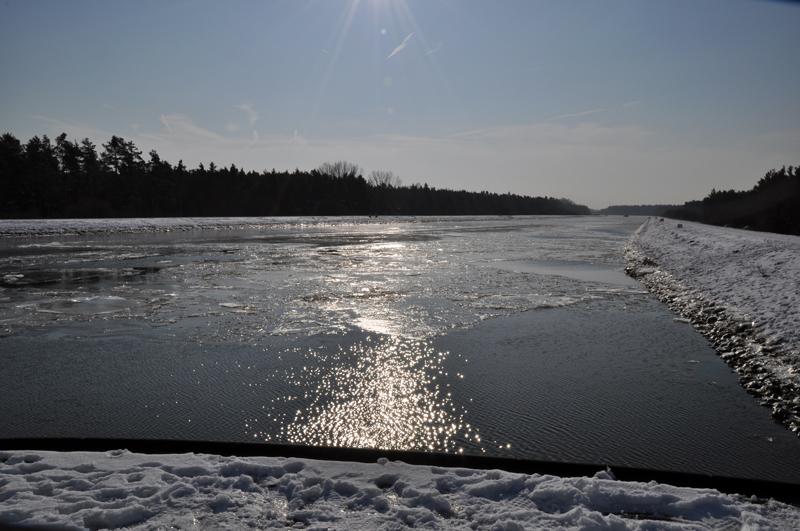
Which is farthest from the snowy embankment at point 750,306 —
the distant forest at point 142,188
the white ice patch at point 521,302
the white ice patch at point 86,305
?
the distant forest at point 142,188

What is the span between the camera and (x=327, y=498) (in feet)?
11.0

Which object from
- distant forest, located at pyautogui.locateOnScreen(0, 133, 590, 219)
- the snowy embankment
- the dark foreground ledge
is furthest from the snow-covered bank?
distant forest, located at pyautogui.locateOnScreen(0, 133, 590, 219)

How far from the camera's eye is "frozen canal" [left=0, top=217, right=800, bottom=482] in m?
4.42

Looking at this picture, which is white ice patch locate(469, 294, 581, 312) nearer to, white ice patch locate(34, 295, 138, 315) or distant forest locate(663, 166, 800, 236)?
white ice patch locate(34, 295, 138, 315)

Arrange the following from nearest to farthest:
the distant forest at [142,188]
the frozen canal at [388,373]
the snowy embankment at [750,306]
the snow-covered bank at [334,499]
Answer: the snow-covered bank at [334,499]
the frozen canal at [388,373]
the snowy embankment at [750,306]
the distant forest at [142,188]

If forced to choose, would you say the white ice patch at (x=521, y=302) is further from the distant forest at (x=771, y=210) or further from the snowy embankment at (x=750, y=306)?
the distant forest at (x=771, y=210)

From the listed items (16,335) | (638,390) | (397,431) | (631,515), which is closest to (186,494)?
(397,431)

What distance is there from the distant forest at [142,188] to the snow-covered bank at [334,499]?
7405 cm

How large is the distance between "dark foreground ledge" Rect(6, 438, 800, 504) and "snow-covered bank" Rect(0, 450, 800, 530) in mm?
212

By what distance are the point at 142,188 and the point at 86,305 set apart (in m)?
78.4

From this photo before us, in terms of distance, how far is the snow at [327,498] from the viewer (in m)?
3.03

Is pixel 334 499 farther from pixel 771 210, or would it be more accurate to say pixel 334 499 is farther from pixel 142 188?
pixel 142 188

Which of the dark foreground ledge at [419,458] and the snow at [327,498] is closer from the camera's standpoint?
the snow at [327,498]

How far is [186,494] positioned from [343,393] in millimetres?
2217
